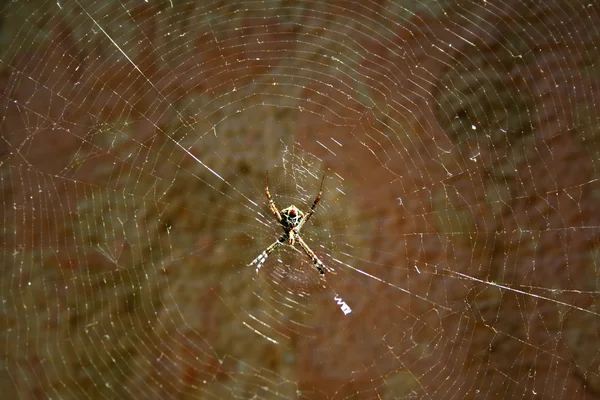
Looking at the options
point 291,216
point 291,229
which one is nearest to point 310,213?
point 291,216

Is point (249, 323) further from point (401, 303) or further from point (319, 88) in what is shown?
point (319, 88)

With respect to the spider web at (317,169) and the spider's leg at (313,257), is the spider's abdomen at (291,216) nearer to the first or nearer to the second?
the spider's leg at (313,257)

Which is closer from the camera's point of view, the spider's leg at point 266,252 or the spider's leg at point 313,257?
the spider's leg at point 266,252

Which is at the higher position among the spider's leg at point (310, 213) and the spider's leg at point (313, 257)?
the spider's leg at point (310, 213)

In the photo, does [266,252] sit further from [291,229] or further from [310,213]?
[310,213]

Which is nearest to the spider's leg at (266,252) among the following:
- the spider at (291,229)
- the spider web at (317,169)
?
the spider at (291,229)

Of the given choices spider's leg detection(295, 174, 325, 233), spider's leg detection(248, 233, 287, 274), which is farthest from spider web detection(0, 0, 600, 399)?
spider's leg detection(248, 233, 287, 274)

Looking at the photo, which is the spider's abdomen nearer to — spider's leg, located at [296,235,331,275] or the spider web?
spider's leg, located at [296,235,331,275]
